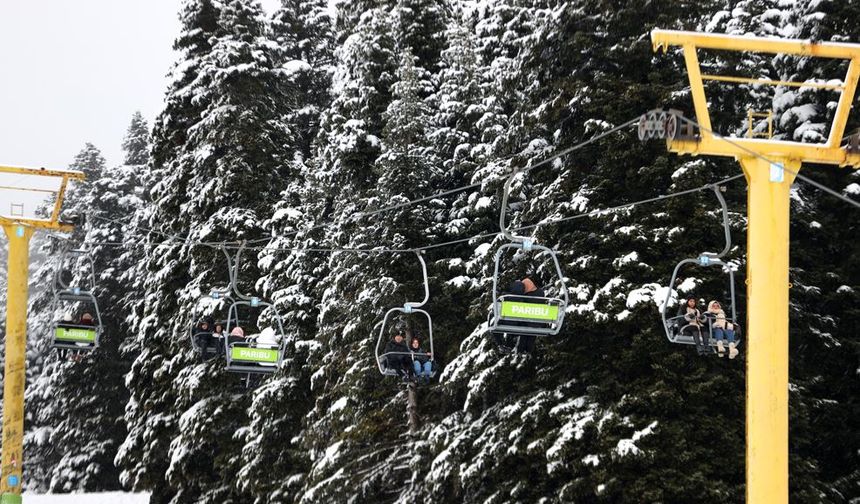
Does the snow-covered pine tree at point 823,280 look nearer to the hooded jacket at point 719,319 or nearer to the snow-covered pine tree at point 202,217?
the hooded jacket at point 719,319

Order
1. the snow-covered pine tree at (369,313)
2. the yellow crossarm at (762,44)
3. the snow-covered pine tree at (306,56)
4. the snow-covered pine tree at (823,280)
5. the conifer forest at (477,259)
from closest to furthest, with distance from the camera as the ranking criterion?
1. the yellow crossarm at (762,44)
2. the conifer forest at (477,259)
3. the snow-covered pine tree at (823,280)
4. the snow-covered pine tree at (369,313)
5. the snow-covered pine tree at (306,56)

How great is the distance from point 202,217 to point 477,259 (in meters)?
11.9

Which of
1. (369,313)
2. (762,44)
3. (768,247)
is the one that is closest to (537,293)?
(768,247)

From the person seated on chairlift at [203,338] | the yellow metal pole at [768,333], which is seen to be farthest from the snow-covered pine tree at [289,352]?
the yellow metal pole at [768,333]

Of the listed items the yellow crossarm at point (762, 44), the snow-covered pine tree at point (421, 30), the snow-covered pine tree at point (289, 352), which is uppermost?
the snow-covered pine tree at point (421, 30)

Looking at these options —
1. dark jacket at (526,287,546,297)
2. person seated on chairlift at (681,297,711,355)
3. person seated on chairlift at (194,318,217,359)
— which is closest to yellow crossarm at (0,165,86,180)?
person seated on chairlift at (194,318,217,359)

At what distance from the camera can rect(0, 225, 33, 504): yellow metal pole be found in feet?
88.0

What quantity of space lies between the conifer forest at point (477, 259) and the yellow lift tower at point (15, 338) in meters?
0.83

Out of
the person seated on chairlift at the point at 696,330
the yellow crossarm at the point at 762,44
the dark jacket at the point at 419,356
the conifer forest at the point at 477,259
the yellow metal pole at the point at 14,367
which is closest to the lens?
the yellow crossarm at the point at 762,44

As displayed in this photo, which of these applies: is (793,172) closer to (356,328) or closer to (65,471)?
(356,328)

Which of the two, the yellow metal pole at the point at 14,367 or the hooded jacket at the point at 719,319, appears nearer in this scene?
the hooded jacket at the point at 719,319

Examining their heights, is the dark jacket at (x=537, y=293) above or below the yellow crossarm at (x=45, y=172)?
below

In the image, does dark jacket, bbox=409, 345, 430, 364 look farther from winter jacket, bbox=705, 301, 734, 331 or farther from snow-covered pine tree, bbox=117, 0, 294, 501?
snow-covered pine tree, bbox=117, 0, 294, 501

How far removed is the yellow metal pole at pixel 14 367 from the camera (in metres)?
26.8
